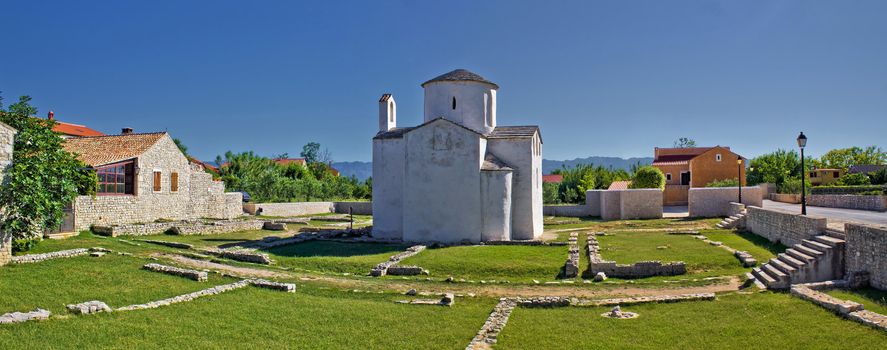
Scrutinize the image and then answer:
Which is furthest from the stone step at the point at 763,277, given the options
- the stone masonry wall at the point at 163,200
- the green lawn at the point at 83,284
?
the stone masonry wall at the point at 163,200

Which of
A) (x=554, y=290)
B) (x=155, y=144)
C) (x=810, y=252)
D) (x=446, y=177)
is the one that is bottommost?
(x=554, y=290)

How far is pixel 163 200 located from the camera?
3316cm

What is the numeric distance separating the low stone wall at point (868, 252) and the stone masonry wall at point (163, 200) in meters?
28.1

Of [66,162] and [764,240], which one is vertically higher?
[66,162]

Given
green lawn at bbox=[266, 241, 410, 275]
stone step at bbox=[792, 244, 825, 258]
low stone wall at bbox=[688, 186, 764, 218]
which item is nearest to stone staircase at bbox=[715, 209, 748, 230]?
low stone wall at bbox=[688, 186, 764, 218]

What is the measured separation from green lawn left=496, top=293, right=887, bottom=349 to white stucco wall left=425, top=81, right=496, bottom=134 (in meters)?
16.8

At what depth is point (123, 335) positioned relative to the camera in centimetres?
1076

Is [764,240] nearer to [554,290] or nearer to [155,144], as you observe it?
[554,290]

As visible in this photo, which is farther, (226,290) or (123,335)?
(226,290)

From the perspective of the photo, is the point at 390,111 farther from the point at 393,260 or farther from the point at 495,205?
the point at 393,260

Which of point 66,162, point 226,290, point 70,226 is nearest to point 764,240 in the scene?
point 226,290

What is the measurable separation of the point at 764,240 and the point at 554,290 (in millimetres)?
11009

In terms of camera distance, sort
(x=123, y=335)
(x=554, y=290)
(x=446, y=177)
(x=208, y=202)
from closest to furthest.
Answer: (x=123, y=335) < (x=554, y=290) < (x=446, y=177) < (x=208, y=202)

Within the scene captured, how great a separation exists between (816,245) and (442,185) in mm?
15207
